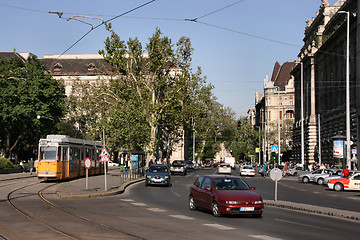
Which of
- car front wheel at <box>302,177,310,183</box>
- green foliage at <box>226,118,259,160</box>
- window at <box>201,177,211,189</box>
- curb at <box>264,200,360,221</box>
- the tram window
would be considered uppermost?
green foliage at <box>226,118,259,160</box>

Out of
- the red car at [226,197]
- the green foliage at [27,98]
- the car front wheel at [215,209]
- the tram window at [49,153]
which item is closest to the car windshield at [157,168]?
the tram window at [49,153]

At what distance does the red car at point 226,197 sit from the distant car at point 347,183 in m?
19.9

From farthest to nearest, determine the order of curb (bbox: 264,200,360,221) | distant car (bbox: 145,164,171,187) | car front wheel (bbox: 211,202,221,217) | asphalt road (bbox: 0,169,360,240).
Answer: distant car (bbox: 145,164,171,187) → curb (bbox: 264,200,360,221) → car front wheel (bbox: 211,202,221,217) → asphalt road (bbox: 0,169,360,240)

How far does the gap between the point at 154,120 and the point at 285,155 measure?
221ft

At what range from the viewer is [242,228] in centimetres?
1403

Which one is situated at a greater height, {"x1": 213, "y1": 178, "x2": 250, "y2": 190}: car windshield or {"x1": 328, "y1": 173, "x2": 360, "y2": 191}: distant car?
{"x1": 213, "y1": 178, "x2": 250, "y2": 190}: car windshield

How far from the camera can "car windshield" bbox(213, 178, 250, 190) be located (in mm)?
17688

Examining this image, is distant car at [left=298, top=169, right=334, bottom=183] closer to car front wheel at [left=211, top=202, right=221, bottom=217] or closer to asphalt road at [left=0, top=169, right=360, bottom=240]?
asphalt road at [left=0, top=169, right=360, bottom=240]

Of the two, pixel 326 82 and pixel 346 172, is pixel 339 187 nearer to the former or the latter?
pixel 346 172

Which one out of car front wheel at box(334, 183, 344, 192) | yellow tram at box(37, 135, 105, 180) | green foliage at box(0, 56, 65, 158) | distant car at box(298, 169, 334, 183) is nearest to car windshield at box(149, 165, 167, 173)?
yellow tram at box(37, 135, 105, 180)

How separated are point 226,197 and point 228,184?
119cm

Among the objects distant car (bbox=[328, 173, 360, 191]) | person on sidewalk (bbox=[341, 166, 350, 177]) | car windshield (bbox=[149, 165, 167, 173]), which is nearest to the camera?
distant car (bbox=[328, 173, 360, 191])

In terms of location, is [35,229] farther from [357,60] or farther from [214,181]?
[357,60]

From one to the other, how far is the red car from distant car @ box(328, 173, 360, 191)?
19944 millimetres
